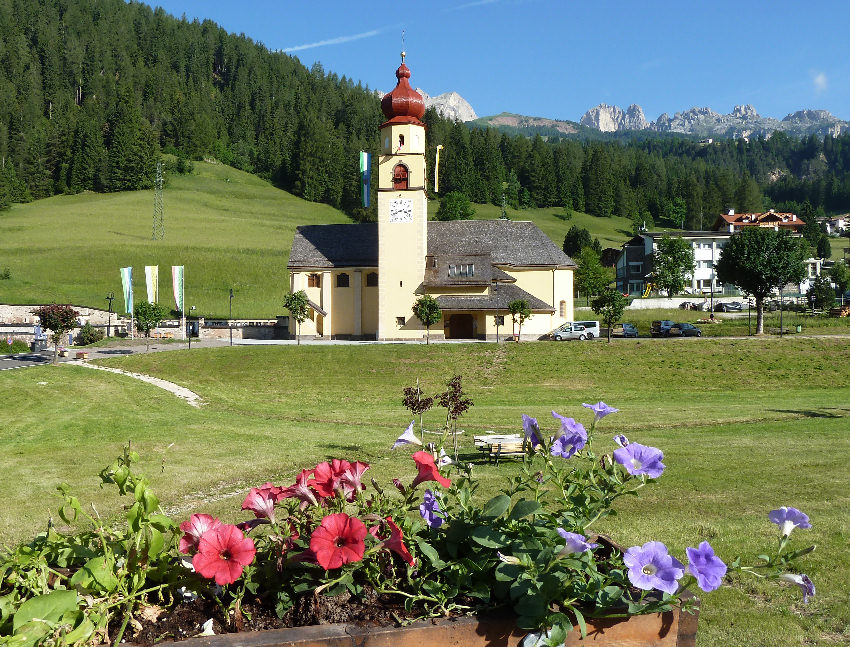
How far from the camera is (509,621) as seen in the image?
2.64 m

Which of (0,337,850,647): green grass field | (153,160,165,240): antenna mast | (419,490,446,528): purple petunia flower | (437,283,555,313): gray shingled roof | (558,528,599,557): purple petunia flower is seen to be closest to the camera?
(558,528,599,557): purple petunia flower

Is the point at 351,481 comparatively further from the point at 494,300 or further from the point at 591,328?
the point at 591,328

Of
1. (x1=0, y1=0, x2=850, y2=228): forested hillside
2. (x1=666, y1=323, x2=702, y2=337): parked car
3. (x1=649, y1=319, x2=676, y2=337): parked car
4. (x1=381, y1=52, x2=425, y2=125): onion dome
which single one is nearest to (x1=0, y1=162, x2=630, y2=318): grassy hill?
(x1=0, y1=0, x2=850, y2=228): forested hillside

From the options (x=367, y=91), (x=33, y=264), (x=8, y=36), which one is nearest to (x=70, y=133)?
(x=8, y=36)

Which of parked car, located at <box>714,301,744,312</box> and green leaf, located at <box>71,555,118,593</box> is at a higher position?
parked car, located at <box>714,301,744,312</box>

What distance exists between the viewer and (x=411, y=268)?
162ft

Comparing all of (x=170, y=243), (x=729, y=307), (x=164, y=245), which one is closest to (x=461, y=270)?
(x=729, y=307)

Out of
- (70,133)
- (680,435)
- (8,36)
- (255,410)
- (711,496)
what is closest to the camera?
(711,496)

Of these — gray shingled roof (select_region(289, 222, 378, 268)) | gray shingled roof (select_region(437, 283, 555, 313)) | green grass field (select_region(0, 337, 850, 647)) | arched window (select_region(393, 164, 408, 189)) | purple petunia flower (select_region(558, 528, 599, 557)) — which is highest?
arched window (select_region(393, 164, 408, 189))

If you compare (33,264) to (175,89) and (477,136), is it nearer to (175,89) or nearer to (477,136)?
(175,89)

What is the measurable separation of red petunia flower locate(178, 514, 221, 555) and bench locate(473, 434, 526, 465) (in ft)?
40.8

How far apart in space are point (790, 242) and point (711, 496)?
168 ft

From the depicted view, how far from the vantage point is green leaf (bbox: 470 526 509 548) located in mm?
2691

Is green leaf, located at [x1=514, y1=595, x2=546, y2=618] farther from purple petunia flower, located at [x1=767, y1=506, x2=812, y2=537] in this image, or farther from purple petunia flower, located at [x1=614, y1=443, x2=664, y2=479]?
purple petunia flower, located at [x1=767, y1=506, x2=812, y2=537]
